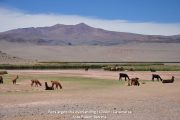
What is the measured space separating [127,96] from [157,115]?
6541mm

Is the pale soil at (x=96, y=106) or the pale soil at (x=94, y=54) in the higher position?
the pale soil at (x=94, y=54)

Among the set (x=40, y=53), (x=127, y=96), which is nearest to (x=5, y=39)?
(x=40, y=53)

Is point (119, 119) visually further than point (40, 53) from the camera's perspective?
No

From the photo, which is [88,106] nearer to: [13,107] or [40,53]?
[13,107]

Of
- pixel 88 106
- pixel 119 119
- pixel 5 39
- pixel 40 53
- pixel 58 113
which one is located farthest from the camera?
pixel 5 39

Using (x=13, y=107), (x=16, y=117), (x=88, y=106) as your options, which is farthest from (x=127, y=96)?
(x=16, y=117)

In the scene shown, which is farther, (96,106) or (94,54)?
(94,54)

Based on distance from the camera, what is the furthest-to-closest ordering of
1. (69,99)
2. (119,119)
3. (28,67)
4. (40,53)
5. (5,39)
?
(5,39), (40,53), (28,67), (69,99), (119,119)

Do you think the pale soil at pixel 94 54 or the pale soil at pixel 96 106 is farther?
the pale soil at pixel 94 54

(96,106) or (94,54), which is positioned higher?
(94,54)

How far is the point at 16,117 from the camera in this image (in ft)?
50.8

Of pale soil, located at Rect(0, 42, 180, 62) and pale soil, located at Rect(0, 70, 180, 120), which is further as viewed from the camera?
pale soil, located at Rect(0, 42, 180, 62)

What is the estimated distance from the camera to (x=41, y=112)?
54.1ft

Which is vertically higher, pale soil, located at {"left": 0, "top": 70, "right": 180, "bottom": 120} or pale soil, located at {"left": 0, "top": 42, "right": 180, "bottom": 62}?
pale soil, located at {"left": 0, "top": 42, "right": 180, "bottom": 62}
